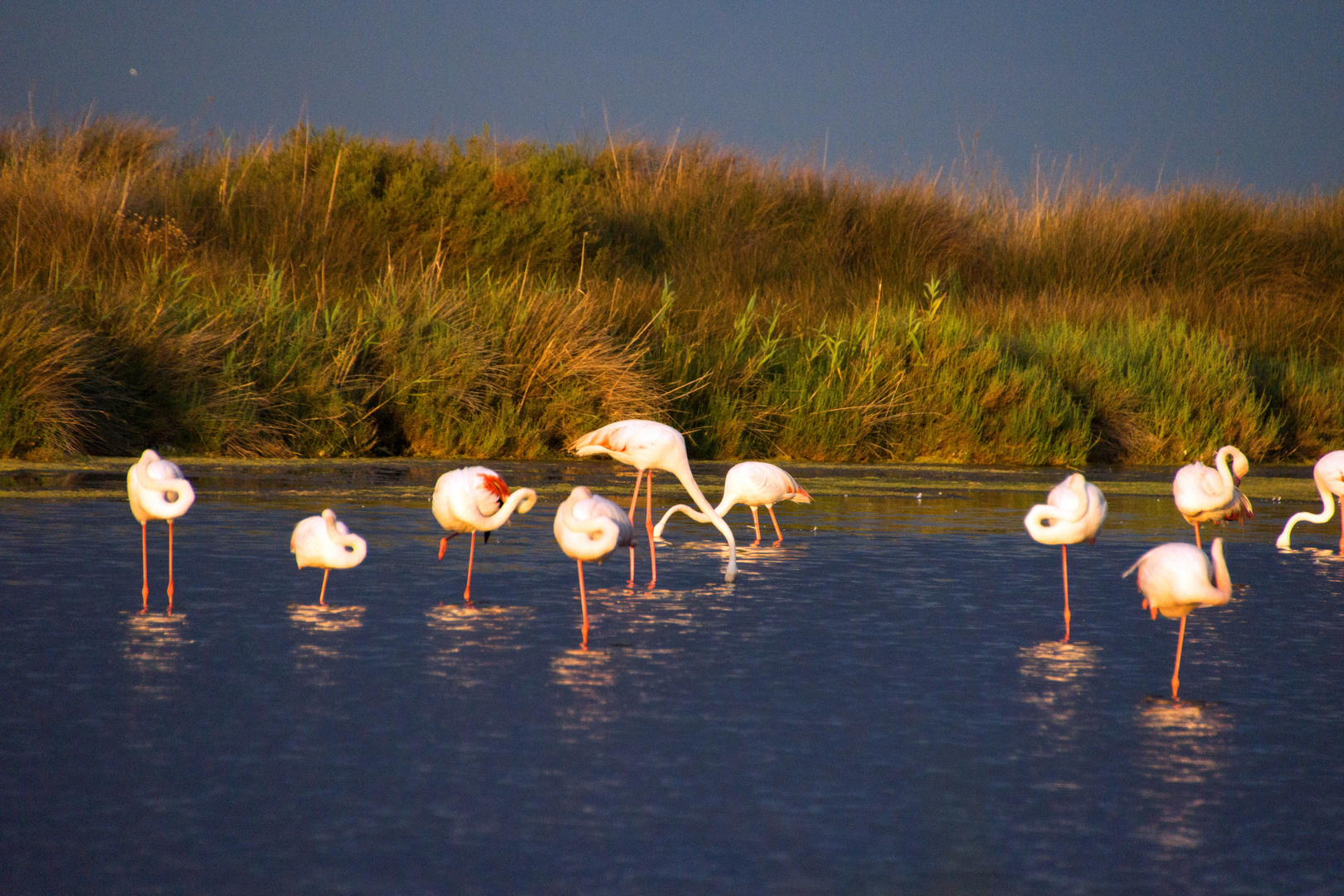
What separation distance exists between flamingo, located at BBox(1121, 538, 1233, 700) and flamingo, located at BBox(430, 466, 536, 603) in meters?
2.43

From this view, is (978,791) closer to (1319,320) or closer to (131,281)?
(131,281)

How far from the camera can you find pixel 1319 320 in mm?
18703

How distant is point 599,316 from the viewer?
13.4 metres

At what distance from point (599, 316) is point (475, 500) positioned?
7.83 metres

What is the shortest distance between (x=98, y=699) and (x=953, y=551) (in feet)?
14.3

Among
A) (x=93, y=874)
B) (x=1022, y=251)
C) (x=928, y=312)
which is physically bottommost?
(x=93, y=874)

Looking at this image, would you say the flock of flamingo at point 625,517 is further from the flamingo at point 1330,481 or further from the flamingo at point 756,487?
the flamingo at point 1330,481

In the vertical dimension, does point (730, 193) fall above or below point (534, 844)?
above

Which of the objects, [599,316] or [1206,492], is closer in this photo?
[1206,492]

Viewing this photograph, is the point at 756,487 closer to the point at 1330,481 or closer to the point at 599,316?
the point at 1330,481

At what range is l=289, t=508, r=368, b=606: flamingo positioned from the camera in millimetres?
5172

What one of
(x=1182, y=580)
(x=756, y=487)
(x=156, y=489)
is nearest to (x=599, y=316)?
(x=756, y=487)

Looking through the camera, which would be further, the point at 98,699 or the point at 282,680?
the point at 282,680

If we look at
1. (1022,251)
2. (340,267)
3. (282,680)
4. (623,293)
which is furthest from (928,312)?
(282,680)
